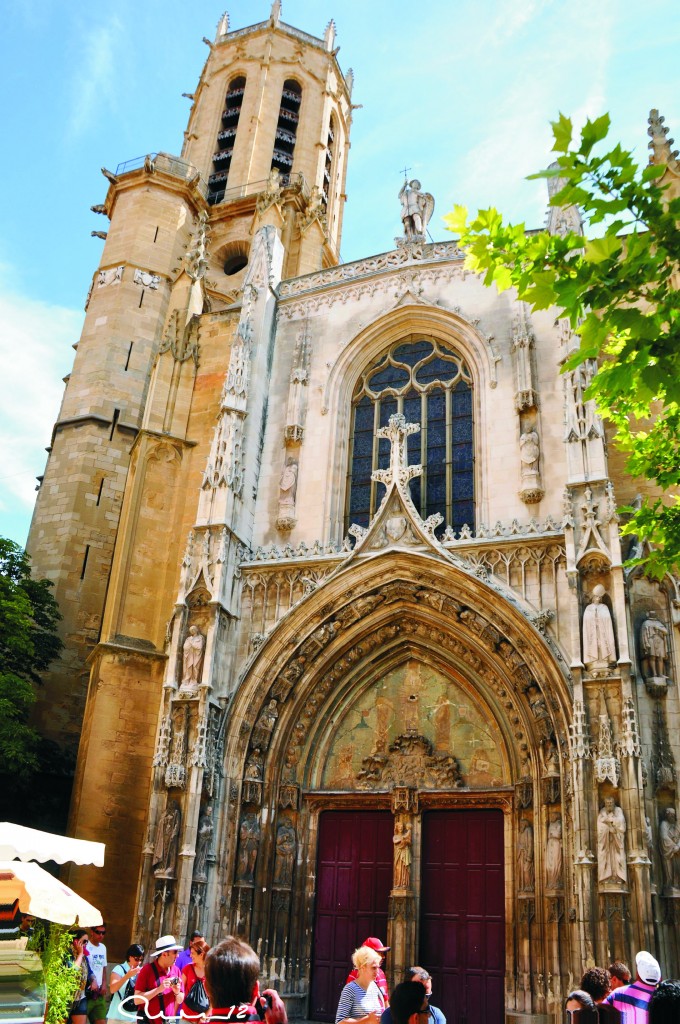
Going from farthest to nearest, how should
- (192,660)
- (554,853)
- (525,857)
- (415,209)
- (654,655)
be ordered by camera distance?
1. (415,209)
2. (192,660)
3. (525,857)
4. (654,655)
5. (554,853)

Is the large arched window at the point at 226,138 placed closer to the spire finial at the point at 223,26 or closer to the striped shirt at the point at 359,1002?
the spire finial at the point at 223,26

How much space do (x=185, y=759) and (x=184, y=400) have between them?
786 centimetres

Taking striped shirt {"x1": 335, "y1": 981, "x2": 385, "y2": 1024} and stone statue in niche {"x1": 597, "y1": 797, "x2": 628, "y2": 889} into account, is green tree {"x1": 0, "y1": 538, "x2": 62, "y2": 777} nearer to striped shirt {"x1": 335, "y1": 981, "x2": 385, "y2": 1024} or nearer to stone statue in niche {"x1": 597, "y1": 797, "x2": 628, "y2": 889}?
stone statue in niche {"x1": 597, "y1": 797, "x2": 628, "y2": 889}

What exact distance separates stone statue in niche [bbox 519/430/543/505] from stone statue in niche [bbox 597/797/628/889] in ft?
16.3

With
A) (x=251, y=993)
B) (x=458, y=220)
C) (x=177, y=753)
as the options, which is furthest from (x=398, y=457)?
(x=251, y=993)

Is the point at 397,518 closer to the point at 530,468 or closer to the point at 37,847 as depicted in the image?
the point at 530,468

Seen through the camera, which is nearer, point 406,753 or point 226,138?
point 406,753

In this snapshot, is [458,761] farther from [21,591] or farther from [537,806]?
[21,591]

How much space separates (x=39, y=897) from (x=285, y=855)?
7.56 metres

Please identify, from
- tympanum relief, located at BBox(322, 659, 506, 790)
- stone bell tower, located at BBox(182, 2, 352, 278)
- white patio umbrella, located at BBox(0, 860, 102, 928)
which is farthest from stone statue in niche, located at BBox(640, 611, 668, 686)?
stone bell tower, located at BBox(182, 2, 352, 278)

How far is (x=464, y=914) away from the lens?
42.2ft

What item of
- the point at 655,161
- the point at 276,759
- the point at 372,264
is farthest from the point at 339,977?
the point at 655,161

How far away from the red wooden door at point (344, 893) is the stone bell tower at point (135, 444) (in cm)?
301

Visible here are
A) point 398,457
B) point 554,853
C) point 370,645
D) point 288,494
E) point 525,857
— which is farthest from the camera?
point 288,494
